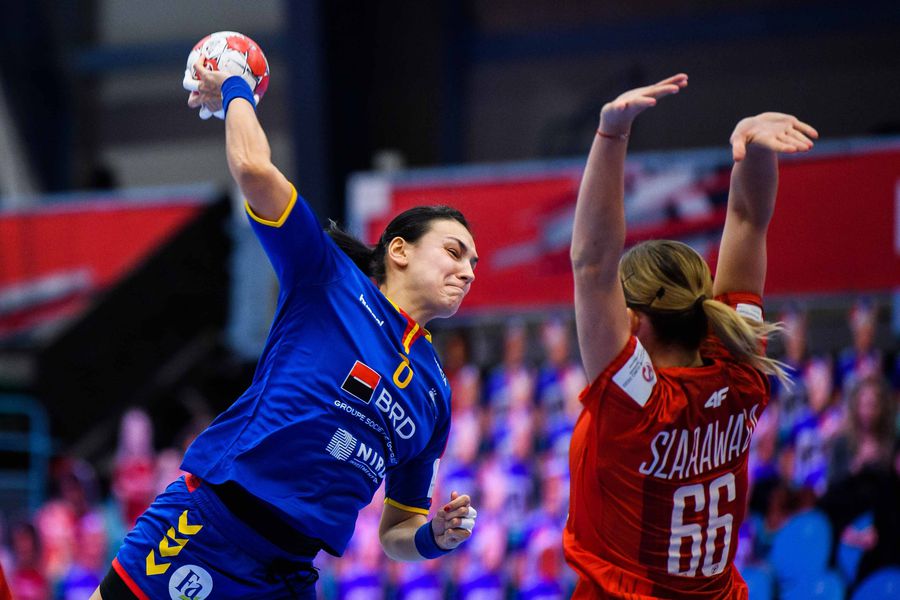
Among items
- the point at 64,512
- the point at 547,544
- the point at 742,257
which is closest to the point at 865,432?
the point at 547,544

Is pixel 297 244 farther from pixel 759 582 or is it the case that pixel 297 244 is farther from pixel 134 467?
pixel 134 467

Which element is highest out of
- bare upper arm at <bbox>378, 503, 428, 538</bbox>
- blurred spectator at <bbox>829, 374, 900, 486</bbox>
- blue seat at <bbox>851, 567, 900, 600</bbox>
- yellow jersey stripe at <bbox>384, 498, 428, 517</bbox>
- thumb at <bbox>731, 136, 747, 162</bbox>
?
thumb at <bbox>731, 136, 747, 162</bbox>

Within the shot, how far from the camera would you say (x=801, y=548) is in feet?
18.9

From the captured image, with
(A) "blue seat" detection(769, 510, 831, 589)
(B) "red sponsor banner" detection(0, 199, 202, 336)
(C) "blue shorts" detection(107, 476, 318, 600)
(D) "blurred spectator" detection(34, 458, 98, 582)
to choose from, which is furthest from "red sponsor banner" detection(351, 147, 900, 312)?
(C) "blue shorts" detection(107, 476, 318, 600)

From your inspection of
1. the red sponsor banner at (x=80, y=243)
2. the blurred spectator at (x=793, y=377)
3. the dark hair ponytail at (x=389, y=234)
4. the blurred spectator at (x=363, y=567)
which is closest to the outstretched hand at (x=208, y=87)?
the dark hair ponytail at (x=389, y=234)

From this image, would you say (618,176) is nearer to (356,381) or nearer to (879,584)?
(356,381)

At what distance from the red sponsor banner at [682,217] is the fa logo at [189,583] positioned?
467cm

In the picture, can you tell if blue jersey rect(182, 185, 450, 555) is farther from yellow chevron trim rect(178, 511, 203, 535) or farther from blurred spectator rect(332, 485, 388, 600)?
blurred spectator rect(332, 485, 388, 600)

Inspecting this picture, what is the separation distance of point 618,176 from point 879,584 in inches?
139

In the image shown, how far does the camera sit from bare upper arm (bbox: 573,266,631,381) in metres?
2.62

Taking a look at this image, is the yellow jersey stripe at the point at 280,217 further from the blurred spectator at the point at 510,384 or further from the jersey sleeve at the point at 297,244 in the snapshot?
the blurred spectator at the point at 510,384

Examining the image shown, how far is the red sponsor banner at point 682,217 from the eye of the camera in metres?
6.52

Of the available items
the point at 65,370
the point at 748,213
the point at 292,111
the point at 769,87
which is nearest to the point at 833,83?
the point at 769,87

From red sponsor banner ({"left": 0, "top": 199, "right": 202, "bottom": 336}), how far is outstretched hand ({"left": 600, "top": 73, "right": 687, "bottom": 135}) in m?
7.55
